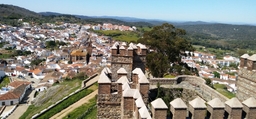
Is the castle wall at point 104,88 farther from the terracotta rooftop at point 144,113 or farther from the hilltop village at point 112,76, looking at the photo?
the terracotta rooftop at point 144,113

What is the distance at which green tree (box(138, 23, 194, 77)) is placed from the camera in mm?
19156

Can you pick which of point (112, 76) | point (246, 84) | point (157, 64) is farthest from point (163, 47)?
point (246, 84)

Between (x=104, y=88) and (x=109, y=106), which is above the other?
(x=104, y=88)

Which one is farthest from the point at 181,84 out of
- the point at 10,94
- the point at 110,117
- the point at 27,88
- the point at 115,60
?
the point at 27,88

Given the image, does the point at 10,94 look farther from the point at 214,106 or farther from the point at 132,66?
the point at 214,106

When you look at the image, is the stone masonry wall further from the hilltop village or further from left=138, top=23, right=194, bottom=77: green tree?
left=138, top=23, right=194, bottom=77: green tree

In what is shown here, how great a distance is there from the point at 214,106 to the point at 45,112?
64.0ft

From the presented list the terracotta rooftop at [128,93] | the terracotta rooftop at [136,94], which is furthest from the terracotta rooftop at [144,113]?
the terracotta rooftop at [128,93]

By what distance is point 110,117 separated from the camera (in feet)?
25.4

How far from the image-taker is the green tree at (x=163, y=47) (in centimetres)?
1916

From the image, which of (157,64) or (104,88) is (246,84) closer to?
(104,88)

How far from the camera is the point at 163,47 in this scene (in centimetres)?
2036

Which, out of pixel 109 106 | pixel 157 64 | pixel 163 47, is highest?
pixel 163 47

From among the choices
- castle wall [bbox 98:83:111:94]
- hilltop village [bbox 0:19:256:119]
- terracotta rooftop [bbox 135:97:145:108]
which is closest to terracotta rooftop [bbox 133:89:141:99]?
hilltop village [bbox 0:19:256:119]
